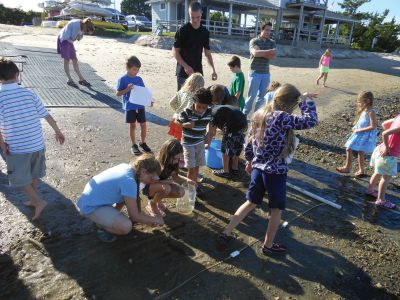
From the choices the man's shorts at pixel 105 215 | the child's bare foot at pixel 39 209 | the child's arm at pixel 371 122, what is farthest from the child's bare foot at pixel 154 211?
the child's arm at pixel 371 122

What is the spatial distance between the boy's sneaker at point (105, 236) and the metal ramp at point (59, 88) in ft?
13.5

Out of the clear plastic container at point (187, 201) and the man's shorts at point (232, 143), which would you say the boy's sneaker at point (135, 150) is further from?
the clear plastic container at point (187, 201)

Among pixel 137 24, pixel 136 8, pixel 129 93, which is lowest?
pixel 129 93

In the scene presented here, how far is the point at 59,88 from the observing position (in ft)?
27.1

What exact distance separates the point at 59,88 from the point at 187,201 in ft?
19.7

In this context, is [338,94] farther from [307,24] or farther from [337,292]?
[307,24]

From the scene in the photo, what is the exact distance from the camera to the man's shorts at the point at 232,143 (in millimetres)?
4602

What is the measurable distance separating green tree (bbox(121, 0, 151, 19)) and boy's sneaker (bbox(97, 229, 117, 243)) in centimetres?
6684

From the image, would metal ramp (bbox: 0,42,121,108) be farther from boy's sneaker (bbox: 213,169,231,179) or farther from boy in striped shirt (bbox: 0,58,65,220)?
boy's sneaker (bbox: 213,169,231,179)

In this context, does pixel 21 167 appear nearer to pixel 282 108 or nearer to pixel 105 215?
pixel 105 215

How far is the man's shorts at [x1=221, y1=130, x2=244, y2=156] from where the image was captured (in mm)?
4602

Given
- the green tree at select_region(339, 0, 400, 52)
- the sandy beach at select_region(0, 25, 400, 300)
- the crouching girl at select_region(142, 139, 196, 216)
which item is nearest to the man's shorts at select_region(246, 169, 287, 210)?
the sandy beach at select_region(0, 25, 400, 300)

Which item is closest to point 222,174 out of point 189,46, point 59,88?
point 189,46

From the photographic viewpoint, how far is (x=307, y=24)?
1448 inches
